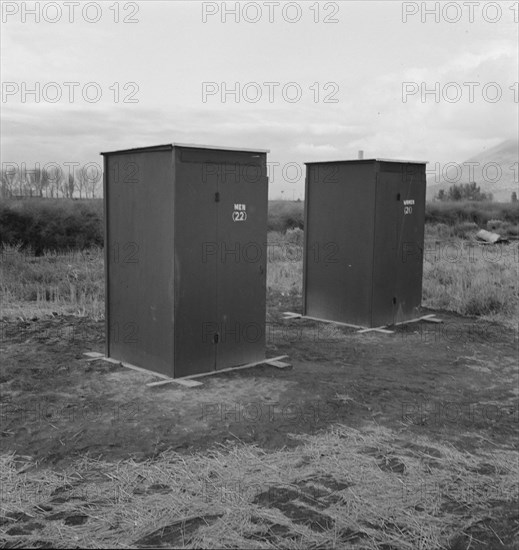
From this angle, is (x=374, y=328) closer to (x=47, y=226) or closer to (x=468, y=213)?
(x=47, y=226)

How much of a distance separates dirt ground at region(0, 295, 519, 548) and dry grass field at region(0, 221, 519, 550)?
0.02 m

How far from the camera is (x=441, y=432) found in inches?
218

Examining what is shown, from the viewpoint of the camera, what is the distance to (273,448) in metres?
5.06

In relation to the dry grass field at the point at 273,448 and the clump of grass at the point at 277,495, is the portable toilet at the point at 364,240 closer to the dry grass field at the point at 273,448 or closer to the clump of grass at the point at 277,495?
the dry grass field at the point at 273,448

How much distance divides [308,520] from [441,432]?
205 centimetres

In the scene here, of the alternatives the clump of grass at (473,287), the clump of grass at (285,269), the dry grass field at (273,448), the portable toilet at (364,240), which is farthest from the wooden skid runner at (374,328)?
the clump of grass at (285,269)

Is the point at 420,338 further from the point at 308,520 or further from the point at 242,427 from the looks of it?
the point at 308,520

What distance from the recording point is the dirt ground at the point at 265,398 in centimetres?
526

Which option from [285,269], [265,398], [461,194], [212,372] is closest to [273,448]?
[265,398]

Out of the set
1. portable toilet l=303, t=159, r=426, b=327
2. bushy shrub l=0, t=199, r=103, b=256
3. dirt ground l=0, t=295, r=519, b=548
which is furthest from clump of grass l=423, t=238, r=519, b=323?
bushy shrub l=0, t=199, r=103, b=256

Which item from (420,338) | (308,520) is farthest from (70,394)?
(420,338)

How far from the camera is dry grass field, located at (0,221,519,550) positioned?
3.82m

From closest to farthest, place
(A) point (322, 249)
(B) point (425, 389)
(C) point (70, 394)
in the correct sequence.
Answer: (C) point (70, 394)
(B) point (425, 389)
(A) point (322, 249)

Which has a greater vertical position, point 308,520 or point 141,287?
point 141,287
